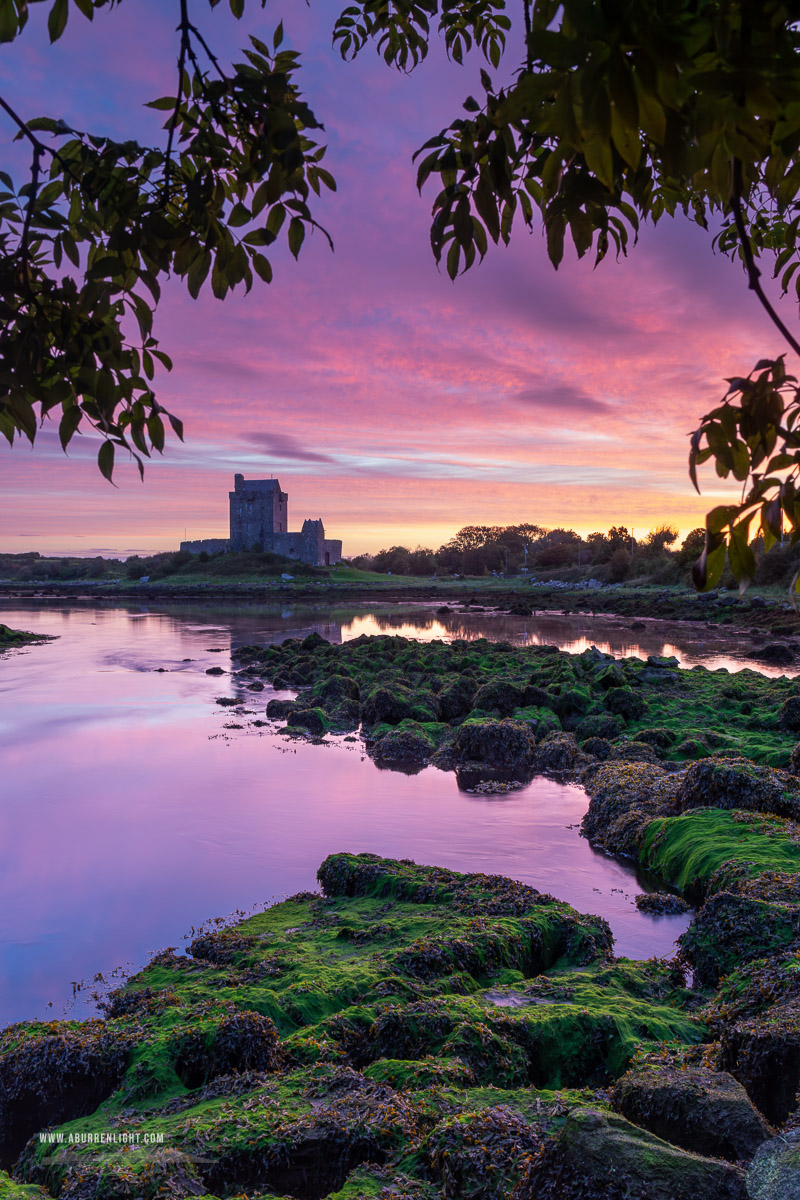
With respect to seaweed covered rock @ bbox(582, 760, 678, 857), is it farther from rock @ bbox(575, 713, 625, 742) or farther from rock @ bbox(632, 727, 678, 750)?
rock @ bbox(575, 713, 625, 742)

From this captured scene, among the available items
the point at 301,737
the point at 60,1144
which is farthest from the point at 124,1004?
the point at 301,737

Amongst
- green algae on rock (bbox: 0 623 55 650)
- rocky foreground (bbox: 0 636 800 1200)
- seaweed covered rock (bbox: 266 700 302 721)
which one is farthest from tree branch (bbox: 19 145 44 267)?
green algae on rock (bbox: 0 623 55 650)

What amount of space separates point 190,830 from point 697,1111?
661cm

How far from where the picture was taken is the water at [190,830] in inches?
227

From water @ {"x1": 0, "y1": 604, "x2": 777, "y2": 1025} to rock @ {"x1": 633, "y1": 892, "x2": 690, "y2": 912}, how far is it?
102 mm

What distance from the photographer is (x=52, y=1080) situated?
3.52 meters

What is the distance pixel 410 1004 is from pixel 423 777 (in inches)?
265

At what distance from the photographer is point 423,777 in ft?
34.3

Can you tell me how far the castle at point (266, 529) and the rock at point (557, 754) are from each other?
7619cm

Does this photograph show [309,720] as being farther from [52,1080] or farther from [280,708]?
[52,1080]

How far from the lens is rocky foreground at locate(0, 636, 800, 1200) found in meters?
2.55

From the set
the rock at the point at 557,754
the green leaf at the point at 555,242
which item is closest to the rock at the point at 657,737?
the rock at the point at 557,754

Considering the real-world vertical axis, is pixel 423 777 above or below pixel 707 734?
below

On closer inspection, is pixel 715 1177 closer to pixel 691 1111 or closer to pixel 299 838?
pixel 691 1111
